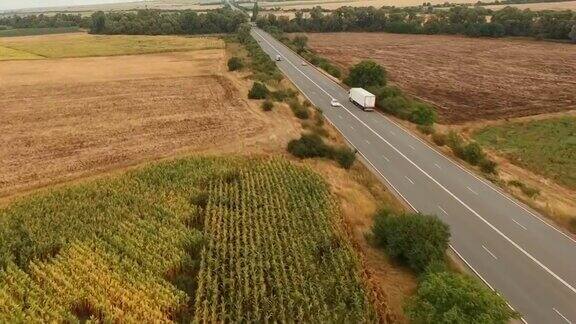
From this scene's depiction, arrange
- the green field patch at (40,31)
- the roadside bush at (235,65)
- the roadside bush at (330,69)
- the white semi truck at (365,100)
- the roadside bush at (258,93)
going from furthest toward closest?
the green field patch at (40,31), the roadside bush at (330,69), the roadside bush at (235,65), the roadside bush at (258,93), the white semi truck at (365,100)

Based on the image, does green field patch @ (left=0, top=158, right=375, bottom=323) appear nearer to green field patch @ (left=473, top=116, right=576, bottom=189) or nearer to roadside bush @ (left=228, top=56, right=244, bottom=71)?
green field patch @ (left=473, top=116, right=576, bottom=189)

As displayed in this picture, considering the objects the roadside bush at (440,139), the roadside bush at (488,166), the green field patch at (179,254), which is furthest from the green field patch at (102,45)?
the roadside bush at (488,166)

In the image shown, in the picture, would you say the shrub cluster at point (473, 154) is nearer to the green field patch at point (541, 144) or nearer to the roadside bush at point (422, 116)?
the green field patch at point (541, 144)

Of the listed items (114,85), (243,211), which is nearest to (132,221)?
(243,211)

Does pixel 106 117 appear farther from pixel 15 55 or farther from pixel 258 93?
pixel 15 55

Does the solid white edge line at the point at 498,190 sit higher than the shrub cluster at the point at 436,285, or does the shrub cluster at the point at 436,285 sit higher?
the shrub cluster at the point at 436,285

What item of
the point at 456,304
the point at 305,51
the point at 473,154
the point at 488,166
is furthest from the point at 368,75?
the point at 456,304

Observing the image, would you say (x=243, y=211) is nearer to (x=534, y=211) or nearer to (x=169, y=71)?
(x=534, y=211)

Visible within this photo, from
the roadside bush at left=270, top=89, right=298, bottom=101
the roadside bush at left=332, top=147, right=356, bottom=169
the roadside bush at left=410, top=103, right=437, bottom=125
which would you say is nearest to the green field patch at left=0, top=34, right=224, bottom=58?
the roadside bush at left=270, top=89, right=298, bottom=101
